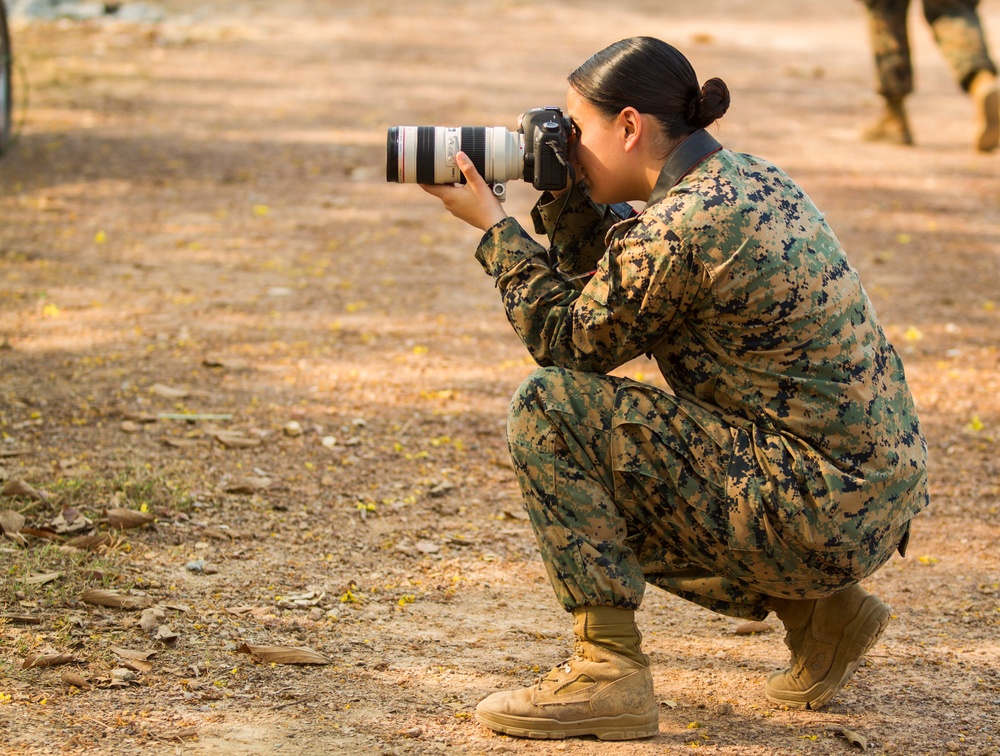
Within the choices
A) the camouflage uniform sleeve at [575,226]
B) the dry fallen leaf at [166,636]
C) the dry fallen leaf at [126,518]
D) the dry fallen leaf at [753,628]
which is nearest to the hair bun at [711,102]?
the camouflage uniform sleeve at [575,226]

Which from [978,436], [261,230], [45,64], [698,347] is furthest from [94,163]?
[698,347]

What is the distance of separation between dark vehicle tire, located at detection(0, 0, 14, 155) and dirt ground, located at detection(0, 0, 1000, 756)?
0.26 metres

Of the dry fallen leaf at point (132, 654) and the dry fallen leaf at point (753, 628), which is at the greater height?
the dry fallen leaf at point (132, 654)

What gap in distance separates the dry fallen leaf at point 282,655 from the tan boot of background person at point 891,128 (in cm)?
756

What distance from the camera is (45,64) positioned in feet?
34.3

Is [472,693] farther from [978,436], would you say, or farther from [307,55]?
[307,55]

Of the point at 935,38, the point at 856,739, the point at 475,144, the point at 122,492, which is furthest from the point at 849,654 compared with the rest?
the point at 935,38

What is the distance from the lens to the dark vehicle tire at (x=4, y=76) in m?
7.48

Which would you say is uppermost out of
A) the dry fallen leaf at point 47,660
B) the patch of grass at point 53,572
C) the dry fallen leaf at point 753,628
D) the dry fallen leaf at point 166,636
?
the dry fallen leaf at point 47,660

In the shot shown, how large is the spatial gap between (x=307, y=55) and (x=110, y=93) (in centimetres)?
257

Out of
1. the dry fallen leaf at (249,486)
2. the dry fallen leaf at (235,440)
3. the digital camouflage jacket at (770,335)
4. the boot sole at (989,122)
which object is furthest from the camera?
the boot sole at (989,122)

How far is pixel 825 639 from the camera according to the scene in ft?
9.06

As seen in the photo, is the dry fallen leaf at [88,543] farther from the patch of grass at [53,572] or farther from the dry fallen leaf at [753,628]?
the dry fallen leaf at [753,628]

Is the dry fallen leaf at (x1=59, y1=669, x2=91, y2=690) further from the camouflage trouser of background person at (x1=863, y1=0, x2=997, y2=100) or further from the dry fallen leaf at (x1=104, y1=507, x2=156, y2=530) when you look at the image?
the camouflage trouser of background person at (x1=863, y1=0, x2=997, y2=100)
